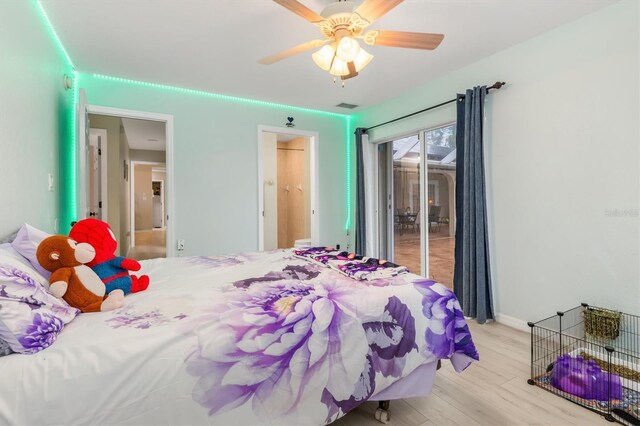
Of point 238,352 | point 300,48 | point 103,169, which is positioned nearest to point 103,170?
point 103,169

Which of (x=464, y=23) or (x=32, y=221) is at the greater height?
(x=464, y=23)

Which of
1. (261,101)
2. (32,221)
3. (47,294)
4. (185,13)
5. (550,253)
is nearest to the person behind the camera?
(47,294)

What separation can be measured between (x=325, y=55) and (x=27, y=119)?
191cm

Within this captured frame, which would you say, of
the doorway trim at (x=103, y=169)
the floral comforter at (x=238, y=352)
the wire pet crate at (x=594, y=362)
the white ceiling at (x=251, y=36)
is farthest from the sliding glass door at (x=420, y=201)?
the doorway trim at (x=103, y=169)

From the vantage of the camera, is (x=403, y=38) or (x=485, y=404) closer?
(x=485, y=404)

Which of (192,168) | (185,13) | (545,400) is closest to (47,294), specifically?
(185,13)

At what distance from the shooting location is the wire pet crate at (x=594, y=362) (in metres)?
1.80

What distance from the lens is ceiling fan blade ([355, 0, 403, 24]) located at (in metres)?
1.75

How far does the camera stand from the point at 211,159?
Answer: 162 inches

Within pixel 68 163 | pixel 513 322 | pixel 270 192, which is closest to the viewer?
pixel 513 322

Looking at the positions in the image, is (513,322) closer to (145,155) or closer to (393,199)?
(393,199)

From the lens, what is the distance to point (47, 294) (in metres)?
1.23

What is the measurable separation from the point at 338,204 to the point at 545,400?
3577mm

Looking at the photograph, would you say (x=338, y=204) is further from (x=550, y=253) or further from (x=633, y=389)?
(x=633, y=389)
